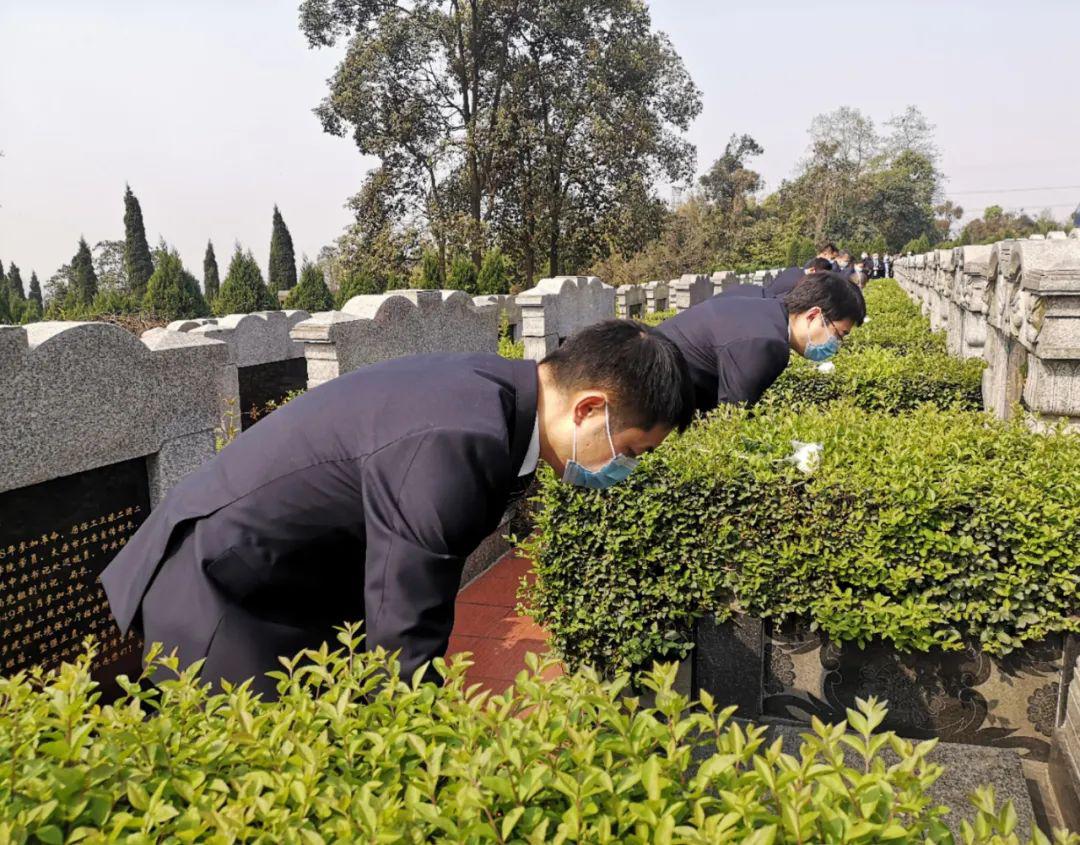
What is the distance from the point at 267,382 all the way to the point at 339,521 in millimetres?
7424

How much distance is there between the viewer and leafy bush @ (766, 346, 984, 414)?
5.45 metres

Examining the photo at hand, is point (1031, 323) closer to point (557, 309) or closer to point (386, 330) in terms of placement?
point (386, 330)

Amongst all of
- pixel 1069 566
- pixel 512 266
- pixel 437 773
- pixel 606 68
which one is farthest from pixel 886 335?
pixel 606 68

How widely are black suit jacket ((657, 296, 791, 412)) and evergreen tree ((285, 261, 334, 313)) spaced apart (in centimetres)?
1496

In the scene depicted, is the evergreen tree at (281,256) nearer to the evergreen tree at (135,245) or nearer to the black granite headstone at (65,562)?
the evergreen tree at (135,245)

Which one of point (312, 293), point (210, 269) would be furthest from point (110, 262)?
point (312, 293)

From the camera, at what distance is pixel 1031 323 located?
150 inches

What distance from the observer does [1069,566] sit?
3.09 metres

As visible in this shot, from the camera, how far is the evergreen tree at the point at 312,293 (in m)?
18.2

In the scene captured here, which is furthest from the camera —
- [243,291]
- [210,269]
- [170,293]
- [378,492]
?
[210,269]

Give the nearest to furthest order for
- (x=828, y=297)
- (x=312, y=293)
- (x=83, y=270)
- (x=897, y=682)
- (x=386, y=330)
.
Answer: (x=897, y=682) → (x=828, y=297) → (x=386, y=330) → (x=312, y=293) → (x=83, y=270)

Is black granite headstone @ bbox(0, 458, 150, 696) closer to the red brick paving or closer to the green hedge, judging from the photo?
the red brick paving

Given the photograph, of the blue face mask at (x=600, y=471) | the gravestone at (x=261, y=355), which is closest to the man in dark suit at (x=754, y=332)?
the blue face mask at (x=600, y=471)

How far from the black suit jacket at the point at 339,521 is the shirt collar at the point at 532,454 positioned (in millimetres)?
20
